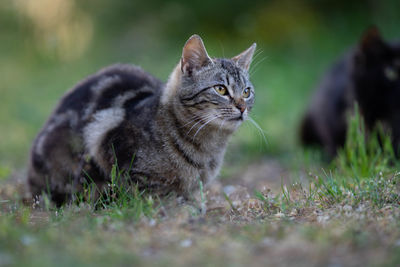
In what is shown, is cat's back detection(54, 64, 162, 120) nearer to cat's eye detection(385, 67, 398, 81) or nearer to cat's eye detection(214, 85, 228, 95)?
cat's eye detection(214, 85, 228, 95)

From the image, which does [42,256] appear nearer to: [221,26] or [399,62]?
[399,62]

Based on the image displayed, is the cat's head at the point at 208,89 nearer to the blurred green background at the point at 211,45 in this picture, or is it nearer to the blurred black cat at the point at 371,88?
the blurred black cat at the point at 371,88

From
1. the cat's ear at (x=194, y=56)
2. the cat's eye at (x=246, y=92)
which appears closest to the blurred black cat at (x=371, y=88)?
the cat's eye at (x=246, y=92)

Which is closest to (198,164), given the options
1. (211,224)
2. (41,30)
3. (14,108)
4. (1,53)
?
(211,224)

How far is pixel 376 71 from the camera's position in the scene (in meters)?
4.71

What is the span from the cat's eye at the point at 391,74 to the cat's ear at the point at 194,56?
2282 millimetres

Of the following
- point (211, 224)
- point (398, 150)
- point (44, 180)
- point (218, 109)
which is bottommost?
point (398, 150)

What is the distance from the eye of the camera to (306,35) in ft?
33.7

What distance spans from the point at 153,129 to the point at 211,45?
777 centimetres

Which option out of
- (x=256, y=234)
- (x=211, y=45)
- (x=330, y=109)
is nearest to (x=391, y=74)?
(x=330, y=109)

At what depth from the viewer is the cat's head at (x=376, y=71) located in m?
4.65

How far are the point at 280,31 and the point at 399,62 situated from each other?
640 cm

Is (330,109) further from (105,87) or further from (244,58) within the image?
(105,87)

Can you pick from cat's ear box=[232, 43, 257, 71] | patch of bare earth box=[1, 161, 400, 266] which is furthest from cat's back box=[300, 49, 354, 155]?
patch of bare earth box=[1, 161, 400, 266]
